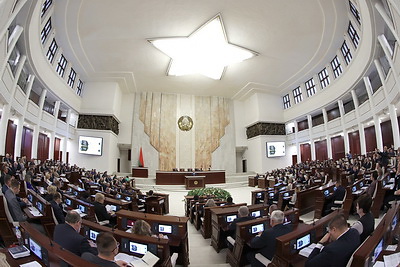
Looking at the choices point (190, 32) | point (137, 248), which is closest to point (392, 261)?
point (137, 248)

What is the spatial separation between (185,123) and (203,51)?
852cm

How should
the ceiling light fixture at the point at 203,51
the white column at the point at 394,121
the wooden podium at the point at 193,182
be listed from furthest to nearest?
the wooden podium at the point at 193,182 → the ceiling light fixture at the point at 203,51 → the white column at the point at 394,121

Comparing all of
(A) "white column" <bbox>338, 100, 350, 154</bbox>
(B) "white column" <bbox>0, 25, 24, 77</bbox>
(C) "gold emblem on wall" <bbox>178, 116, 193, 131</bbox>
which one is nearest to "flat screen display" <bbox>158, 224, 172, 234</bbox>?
(B) "white column" <bbox>0, 25, 24, 77</bbox>

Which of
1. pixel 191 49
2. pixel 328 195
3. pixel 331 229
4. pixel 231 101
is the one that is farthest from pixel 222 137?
pixel 331 229

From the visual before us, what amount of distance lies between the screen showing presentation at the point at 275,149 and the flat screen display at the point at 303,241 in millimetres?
18759

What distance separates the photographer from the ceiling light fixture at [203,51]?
13.4 meters

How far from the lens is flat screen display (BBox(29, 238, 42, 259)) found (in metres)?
1.86

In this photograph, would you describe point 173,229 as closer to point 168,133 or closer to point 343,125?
point 343,125

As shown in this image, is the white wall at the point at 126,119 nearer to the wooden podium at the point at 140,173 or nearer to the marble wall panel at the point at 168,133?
the marble wall panel at the point at 168,133

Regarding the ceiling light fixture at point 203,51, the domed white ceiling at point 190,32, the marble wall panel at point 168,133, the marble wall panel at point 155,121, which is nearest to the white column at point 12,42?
Result: the domed white ceiling at point 190,32

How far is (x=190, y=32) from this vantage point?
1344cm

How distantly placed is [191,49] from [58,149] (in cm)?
1284

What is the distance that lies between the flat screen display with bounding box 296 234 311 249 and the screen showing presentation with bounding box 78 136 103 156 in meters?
17.1

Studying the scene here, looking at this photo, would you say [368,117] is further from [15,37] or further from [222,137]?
[15,37]
